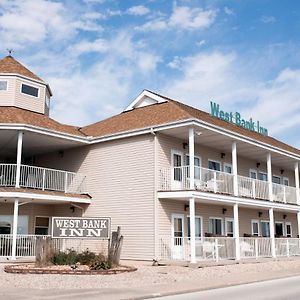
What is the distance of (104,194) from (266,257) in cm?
948

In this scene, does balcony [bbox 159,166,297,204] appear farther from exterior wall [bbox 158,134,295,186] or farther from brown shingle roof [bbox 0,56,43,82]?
brown shingle roof [bbox 0,56,43,82]

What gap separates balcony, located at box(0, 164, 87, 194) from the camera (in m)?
23.6

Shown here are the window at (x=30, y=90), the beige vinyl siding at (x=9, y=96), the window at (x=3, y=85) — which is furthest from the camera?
the window at (x=30, y=90)

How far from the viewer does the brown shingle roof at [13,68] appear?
84.3 feet

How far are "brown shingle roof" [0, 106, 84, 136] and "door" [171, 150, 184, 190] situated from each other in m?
5.60

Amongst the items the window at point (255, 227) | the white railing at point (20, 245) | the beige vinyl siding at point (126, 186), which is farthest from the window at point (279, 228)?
the white railing at point (20, 245)

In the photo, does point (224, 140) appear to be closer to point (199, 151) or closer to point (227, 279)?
point (199, 151)

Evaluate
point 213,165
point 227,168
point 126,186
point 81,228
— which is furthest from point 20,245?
point 227,168

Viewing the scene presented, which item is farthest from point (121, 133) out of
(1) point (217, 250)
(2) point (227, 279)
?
(2) point (227, 279)

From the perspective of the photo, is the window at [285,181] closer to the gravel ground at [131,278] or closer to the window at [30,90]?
the gravel ground at [131,278]

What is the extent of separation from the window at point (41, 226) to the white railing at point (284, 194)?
13699mm

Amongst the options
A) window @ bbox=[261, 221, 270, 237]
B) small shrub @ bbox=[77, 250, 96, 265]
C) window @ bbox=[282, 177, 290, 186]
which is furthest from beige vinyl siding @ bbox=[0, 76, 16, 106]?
window @ bbox=[282, 177, 290, 186]

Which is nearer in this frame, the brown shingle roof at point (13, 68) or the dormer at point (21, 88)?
the dormer at point (21, 88)

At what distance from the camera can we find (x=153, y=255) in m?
20.7
